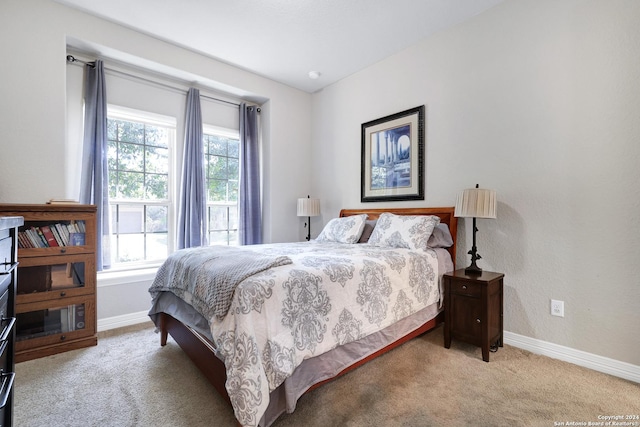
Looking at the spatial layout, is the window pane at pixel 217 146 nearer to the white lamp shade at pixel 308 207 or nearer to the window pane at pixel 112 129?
the window pane at pixel 112 129

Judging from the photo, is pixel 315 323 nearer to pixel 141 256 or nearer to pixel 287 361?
pixel 287 361

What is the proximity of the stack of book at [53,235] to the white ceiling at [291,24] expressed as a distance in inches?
78.0

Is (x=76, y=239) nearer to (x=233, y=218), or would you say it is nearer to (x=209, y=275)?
(x=209, y=275)

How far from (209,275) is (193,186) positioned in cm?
211

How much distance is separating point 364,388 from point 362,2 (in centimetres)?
302

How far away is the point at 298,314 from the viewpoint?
1.54 meters

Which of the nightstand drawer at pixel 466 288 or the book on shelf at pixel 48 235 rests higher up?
the book on shelf at pixel 48 235

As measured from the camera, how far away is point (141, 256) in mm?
3338

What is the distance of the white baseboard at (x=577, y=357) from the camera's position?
1.94m

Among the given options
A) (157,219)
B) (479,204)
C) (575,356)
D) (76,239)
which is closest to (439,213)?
(479,204)

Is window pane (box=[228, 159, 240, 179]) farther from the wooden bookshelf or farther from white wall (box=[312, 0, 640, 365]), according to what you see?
white wall (box=[312, 0, 640, 365])

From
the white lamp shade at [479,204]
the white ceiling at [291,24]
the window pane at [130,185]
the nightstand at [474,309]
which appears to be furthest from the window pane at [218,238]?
the white lamp shade at [479,204]

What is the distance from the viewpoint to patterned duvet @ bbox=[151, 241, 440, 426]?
1.31 meters

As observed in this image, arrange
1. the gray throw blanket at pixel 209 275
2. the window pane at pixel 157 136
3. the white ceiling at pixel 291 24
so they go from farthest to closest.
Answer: the window pane at pixel 157 136, the white ceiling at pixel 291 24, the gray throw blanket at pixel 209 275
